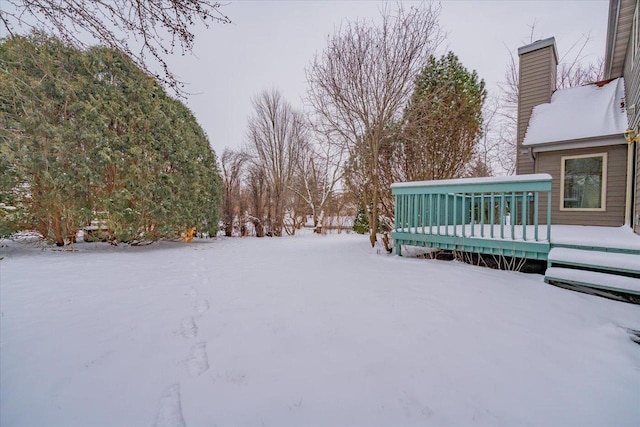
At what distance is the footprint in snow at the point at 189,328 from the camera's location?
217 cm

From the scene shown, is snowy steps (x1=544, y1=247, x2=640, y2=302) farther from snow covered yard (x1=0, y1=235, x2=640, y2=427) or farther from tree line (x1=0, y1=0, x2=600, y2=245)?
tree line (x1=0, y1=0, x2=600, y2=245)

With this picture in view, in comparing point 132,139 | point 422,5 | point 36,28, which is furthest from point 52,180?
point 422,5

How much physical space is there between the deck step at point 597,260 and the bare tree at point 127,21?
4405mm

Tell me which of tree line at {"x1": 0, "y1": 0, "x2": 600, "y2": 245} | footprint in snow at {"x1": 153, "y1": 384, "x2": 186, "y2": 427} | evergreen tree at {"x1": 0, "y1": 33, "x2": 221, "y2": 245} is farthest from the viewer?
tree line at {"x1": 0, "y1": 0, "x2": 600, "y2": 245}

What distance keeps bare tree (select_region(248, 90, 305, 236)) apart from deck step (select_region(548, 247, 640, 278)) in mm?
11817

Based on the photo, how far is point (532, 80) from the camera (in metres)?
7.23

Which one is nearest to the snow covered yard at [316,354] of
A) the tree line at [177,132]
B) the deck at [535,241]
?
the deck at [535,241]

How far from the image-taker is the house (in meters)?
3.25

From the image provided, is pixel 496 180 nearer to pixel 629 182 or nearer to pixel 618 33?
pixel 629 182

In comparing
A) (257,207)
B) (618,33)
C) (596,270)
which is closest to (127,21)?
(596,270)

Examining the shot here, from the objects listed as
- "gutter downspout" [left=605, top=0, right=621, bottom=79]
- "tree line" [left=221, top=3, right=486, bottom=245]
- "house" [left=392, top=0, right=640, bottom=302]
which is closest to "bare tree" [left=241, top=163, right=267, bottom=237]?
"tree line" [left=221, top=3, right=486, bottom=245]

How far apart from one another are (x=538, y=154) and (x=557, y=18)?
20.4ft

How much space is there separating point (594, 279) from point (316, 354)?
3.13 m

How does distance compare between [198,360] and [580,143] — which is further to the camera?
[580,143]
